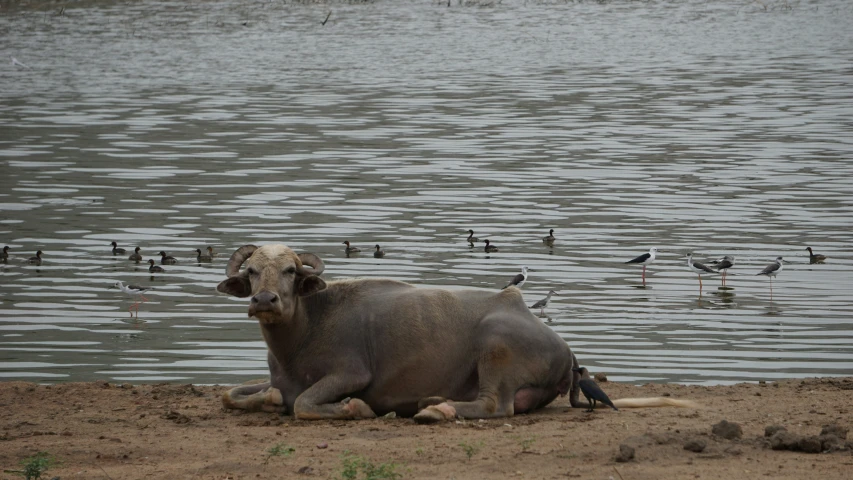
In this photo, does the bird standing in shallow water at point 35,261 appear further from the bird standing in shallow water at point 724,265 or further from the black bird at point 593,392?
the black bird at point 593,392

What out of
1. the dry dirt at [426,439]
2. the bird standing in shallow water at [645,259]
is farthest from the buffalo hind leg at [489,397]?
the bird standing in shallow water at [645,259]

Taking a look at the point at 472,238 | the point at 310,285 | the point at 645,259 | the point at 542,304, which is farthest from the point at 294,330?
the point at 472,238

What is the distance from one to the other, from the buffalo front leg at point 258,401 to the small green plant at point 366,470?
7.99 feet

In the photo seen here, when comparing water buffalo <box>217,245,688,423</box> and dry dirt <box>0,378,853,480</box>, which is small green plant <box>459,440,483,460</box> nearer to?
dry dirt <box>0,378,853,480</box>

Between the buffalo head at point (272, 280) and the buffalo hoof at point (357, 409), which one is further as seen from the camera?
the buffalo hoof at point (357, 409)

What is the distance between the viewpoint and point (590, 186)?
26.6 metres

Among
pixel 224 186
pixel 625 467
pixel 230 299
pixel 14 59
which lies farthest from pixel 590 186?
pixel 14 59

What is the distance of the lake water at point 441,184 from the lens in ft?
51.2

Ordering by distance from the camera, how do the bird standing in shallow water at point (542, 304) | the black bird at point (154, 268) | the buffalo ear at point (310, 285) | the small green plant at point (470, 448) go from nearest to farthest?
the small green plant at point (470, 448), the buffalo ear at point (310, 285), the bird standing in shallow water at point (542, 304), the black bird at point (154, 268)

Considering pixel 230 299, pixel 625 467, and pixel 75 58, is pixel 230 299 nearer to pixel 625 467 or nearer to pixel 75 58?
pixel 625 467

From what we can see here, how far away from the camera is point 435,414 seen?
10.1 meters

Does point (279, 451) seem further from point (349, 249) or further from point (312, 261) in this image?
point (349, 249)

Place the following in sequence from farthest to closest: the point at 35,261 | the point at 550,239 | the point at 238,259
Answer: the point at 550,239 → the point at 35,261 → the point at 238,259

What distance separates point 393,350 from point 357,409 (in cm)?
56
